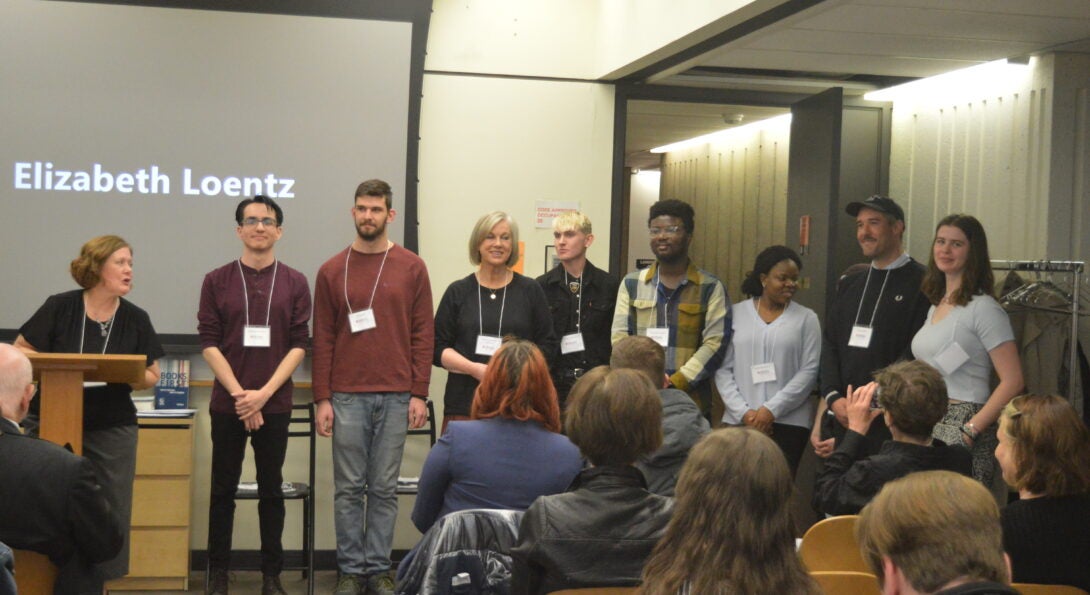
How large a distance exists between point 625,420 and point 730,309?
2784 millimetres

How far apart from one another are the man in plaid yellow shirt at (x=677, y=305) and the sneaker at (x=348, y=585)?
159 cm

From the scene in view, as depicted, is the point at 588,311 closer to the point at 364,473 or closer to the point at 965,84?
the point at 364,473

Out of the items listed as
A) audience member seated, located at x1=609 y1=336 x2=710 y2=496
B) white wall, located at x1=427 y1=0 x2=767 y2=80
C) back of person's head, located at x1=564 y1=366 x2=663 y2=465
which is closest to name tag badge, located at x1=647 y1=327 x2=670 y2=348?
white wall, located at x1=427 y1=0 x2=767 y2=80

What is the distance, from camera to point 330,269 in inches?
195

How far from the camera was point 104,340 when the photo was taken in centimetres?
432

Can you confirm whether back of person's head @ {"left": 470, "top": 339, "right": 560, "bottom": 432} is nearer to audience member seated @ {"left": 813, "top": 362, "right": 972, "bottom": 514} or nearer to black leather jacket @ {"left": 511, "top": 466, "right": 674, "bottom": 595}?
black leather jacket @ {"left": 511, "top": 466, "right": 674, "bottom": 595}

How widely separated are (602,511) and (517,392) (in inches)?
27.9

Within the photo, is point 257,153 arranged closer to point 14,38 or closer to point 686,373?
point 14,38

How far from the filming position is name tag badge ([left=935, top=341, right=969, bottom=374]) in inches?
161

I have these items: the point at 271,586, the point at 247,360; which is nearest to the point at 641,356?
the point at 247,360

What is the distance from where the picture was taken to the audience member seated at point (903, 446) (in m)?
2.96

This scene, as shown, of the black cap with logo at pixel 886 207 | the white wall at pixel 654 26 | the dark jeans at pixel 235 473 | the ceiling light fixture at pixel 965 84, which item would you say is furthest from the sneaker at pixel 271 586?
the ceiling light fixture at pixel 965 84

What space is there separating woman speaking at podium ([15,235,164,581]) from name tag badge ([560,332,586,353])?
1.81m

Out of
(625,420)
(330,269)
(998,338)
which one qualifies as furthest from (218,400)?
(998,338)
